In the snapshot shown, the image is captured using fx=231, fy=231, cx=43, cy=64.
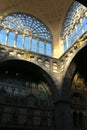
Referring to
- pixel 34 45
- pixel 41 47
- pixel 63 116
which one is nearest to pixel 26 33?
pixel 34 45

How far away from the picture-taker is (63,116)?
20.3 m

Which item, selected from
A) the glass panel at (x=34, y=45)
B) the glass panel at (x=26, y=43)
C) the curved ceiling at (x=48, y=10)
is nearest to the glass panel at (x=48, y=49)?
the curved ceiling at (x=48, y=10)

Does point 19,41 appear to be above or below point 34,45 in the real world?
above

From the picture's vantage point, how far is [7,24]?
24.7 m

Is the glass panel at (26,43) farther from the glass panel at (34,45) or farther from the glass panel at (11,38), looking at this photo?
the glass panel at (11,38)

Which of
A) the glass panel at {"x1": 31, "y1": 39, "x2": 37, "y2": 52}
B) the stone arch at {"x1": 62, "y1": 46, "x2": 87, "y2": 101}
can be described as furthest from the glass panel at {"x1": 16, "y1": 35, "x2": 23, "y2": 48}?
the stone arch at {"x1": 62, "y1": 46, "x2": 87, "y2": 101}

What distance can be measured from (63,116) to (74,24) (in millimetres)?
9801

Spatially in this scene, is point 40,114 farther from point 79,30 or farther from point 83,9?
point 83,9

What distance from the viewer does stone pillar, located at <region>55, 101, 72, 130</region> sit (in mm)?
20062

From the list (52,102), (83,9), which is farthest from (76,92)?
(83,9)

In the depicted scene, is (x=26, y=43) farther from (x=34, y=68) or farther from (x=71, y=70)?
(x=71, y=70)

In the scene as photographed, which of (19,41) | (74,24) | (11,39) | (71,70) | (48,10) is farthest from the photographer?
(48,10)

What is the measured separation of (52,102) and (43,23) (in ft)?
31.3

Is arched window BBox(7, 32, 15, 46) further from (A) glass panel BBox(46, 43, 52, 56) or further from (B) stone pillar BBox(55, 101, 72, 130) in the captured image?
(B) stone pillar BBox(55, 101, 72, 130)
